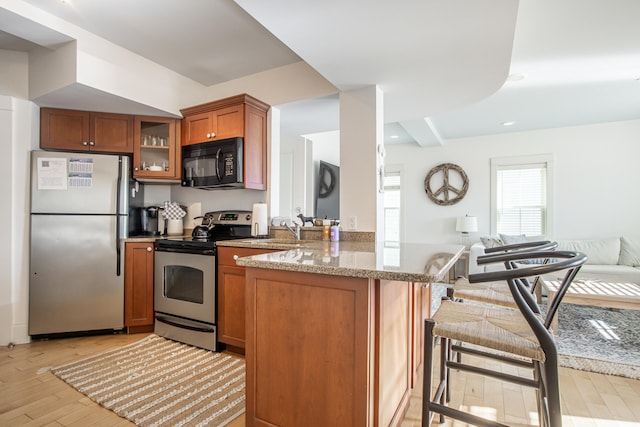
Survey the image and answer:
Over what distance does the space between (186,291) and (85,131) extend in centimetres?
186

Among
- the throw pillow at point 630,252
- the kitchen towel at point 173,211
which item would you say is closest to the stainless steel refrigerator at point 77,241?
the kitchen towel at point 173,211

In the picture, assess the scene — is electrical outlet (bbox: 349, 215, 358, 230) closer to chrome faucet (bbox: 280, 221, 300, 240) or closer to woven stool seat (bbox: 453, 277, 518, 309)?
chrome faucet (bbox: 280, 221, 300, 240)

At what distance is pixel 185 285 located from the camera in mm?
2695

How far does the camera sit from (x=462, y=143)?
221 inches

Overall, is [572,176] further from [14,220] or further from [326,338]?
[14,220]

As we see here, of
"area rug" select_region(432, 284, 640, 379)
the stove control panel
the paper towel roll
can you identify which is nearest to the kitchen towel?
the stove control panel

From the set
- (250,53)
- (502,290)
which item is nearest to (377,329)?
(502,290)

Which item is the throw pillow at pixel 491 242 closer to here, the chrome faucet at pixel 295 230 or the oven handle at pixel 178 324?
the chrome faucet at pixel 295 230

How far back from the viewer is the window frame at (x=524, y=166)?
495 cm

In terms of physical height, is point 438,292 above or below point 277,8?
below

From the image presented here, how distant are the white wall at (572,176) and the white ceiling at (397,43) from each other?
130 centimetres

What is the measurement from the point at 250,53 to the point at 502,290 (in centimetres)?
267

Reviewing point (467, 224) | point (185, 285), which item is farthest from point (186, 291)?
point (467, 224)

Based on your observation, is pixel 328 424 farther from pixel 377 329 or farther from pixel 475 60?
pixel 475 60
